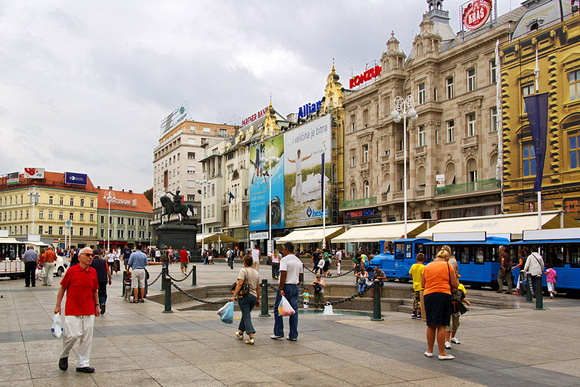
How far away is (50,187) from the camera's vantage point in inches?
4181

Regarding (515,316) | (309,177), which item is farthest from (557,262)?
(309,177)

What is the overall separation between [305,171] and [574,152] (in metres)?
33.2

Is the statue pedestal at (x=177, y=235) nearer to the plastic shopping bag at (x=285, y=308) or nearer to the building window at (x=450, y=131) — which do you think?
the building window at (x=450, y=131)

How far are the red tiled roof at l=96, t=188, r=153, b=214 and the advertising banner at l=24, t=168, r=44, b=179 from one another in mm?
12865

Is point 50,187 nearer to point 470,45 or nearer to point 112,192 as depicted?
point 112,192

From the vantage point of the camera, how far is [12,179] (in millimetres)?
109500

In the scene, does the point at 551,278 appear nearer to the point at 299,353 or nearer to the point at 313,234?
the point at 299,353

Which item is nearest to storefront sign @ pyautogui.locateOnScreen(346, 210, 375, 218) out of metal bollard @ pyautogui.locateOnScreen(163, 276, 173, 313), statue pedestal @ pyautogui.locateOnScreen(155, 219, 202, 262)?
statue pedestal @ pyautogui.locateOnScreen(155, 219, 202, 262)

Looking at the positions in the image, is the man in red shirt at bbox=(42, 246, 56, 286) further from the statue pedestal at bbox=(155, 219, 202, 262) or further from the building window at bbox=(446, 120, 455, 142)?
the building window at bbox=(446, 120, 455, 142)

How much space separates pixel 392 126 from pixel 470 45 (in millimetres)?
10120

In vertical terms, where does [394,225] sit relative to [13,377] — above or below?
above

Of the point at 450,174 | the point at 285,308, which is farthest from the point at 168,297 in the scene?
the point at 450,174

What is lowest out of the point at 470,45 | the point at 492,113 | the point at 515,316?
→ the point at 515,316

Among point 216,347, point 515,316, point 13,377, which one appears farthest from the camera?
point 515,316
